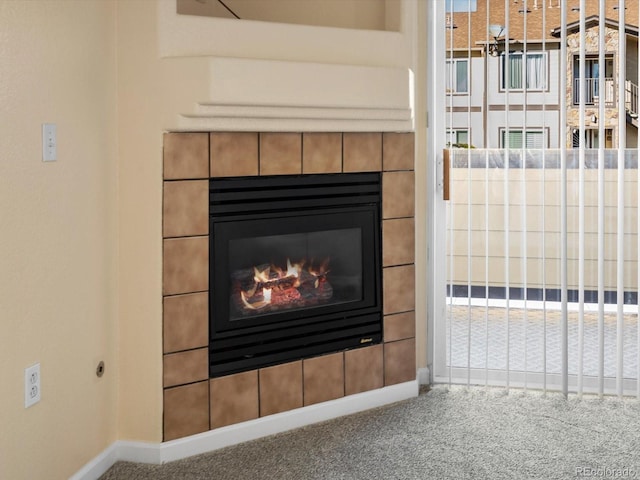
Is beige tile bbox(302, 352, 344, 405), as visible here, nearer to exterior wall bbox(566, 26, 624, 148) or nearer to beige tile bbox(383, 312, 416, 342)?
beige tile bbox(383, 312, 416, 342)

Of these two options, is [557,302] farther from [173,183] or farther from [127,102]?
[127,102]

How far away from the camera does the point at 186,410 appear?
2971 millimetres

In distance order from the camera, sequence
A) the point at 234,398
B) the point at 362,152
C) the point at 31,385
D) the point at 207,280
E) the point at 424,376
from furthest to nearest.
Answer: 1. the point at 424,376
2. the point at 362,152
3. the point at 234,398
4. the point at 207,280
5. the point at 31,385

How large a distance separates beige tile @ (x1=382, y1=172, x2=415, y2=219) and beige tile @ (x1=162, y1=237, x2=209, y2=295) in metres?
0.85

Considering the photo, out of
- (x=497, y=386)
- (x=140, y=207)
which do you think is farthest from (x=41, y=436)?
(x=497, y=386)

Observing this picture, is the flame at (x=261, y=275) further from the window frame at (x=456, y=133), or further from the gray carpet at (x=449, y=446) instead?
the window frame at (x=456, y=133)

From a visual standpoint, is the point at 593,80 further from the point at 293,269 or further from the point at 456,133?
the point at 293,269

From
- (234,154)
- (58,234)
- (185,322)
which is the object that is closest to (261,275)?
(185,322)

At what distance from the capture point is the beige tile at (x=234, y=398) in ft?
9.96

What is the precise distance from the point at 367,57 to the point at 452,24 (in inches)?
24.8

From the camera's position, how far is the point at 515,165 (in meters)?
3.62

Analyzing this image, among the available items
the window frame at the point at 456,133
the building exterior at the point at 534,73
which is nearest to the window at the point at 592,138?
the building exterior at the point at 534,73

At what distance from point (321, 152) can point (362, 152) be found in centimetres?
21

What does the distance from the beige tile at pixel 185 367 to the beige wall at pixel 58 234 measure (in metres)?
0.19
